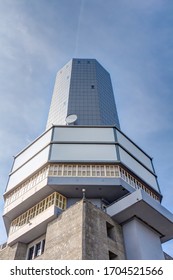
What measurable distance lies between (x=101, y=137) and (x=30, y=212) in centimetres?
1276

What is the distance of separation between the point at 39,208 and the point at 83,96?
70.0ft

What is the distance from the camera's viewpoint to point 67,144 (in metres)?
35.6

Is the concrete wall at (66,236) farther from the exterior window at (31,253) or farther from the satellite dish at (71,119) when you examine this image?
the satellite dish at (71,119)

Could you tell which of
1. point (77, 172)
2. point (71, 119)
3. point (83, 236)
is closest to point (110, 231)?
point (83, 236)

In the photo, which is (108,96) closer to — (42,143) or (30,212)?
(42,143)

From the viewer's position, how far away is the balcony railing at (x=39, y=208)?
31514 millimetres

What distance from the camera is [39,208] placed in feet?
106

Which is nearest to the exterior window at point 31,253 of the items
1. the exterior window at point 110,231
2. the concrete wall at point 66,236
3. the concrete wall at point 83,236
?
the concrete wall at point 83,236

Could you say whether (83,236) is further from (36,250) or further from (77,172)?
(77,172)

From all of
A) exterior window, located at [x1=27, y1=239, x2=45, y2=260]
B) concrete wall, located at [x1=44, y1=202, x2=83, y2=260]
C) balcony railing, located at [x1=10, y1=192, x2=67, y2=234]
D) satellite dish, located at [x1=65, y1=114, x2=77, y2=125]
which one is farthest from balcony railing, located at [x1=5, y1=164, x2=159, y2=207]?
satellite dish, located at [x1=65, y1=114, x2=77, y2=125]

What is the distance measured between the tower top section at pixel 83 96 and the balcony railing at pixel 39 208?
12834 millimetres

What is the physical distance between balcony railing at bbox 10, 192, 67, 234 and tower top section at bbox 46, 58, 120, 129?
42.1 ft

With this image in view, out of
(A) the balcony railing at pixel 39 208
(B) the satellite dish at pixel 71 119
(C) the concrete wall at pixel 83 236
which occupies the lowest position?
(C) the concrete wall at pixel 83 236
